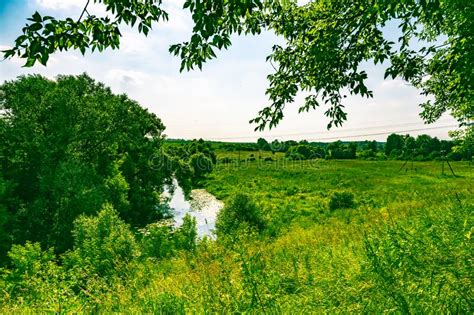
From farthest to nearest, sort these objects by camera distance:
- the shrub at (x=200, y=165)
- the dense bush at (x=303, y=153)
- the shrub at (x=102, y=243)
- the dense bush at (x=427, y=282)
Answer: the dense bush at (x=303, y=153) → the shrub at (x=200, y=165) → the shrub at (x=102, y=243) → the dense bush at (x=427, y=282)

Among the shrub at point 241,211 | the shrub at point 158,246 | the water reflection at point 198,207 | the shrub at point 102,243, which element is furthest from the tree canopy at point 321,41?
the water reflection at point 198,207

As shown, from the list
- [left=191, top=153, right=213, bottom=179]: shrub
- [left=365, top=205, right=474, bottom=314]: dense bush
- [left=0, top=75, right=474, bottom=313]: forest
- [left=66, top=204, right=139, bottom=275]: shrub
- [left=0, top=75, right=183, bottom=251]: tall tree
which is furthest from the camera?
[left=191, top=153, right=213, bottom=179]: shrub

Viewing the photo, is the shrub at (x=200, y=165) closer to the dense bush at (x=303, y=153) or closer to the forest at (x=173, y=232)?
the forest at (x=173, y=232)

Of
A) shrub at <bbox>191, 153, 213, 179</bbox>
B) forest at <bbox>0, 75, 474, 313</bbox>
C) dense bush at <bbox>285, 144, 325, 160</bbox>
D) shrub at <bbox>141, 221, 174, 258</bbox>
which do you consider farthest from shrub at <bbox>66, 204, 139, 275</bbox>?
dense bush at <bbox>285, 144, 325, 160</bbox>

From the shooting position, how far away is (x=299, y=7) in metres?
4.87

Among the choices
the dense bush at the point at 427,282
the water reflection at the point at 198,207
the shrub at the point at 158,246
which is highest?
the dense bush at the point at 427,282

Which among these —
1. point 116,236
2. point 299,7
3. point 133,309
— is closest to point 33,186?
point 116,236

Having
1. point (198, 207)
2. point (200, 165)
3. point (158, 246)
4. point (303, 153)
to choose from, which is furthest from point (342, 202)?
point (303, 153)

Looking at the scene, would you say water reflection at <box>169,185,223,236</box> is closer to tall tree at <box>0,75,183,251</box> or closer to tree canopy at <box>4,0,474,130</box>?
tall tree at <box>0,75,183,251</box>

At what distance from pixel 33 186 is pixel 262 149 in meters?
94.2

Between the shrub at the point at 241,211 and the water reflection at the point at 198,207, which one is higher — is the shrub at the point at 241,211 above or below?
above

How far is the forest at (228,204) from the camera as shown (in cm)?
305

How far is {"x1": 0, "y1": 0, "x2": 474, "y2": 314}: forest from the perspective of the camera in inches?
120

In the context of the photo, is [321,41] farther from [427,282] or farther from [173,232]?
[173,232]
